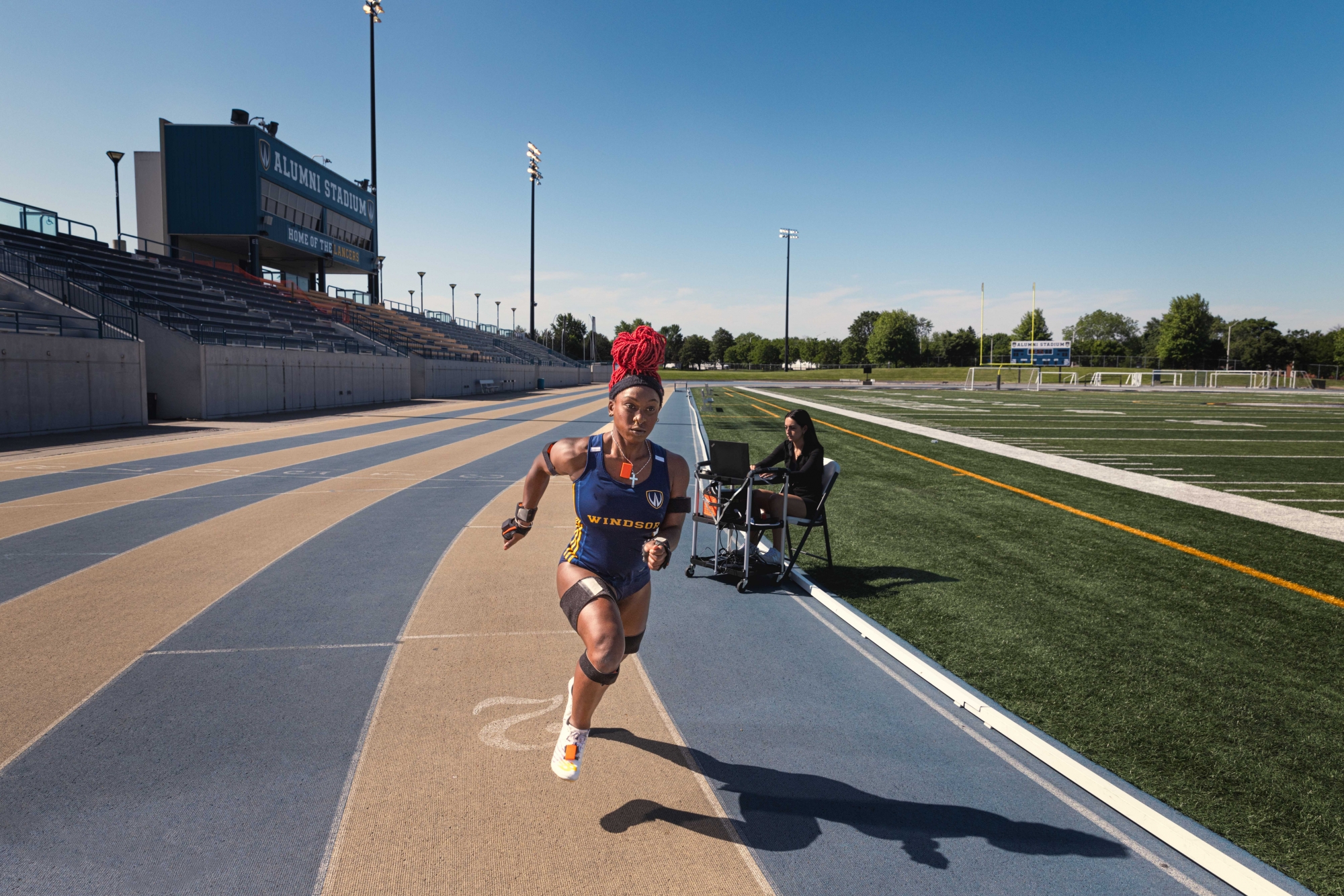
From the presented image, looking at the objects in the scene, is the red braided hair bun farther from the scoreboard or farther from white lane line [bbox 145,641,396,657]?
the scoreboard

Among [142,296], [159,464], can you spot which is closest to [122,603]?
[159,464]

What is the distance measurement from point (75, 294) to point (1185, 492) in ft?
91.1

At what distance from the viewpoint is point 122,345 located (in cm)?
1920

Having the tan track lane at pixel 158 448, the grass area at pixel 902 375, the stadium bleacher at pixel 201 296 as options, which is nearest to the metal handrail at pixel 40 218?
the stadium bleacher at pixel 201 296

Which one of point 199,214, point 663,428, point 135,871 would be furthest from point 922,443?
point 199,214

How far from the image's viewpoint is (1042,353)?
6806 centimetres

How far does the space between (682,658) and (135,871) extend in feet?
9.95

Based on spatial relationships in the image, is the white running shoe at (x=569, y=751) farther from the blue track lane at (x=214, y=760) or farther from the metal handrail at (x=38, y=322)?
the metal handrail at (x=38, y=322)

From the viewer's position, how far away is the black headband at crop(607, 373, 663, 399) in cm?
331

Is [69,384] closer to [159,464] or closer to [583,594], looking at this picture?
[159,464]

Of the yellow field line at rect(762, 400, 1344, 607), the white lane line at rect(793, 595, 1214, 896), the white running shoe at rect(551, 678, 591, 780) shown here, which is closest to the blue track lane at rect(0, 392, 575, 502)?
the white running shoe at rect(551, 678, 591, 780)

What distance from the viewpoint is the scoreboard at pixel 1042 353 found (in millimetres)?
67375

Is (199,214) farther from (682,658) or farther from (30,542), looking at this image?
(682,658)

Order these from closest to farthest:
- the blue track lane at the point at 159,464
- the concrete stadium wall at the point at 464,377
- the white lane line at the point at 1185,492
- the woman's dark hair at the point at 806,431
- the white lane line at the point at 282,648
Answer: the white lane line at the point at 282,648 → the woman's dark hair at the point at 806,431 → the white lane line at the point at 1185,492 → the blue track lane at the point at 159,464 → the concrete stadium wall at the point at 464,377
